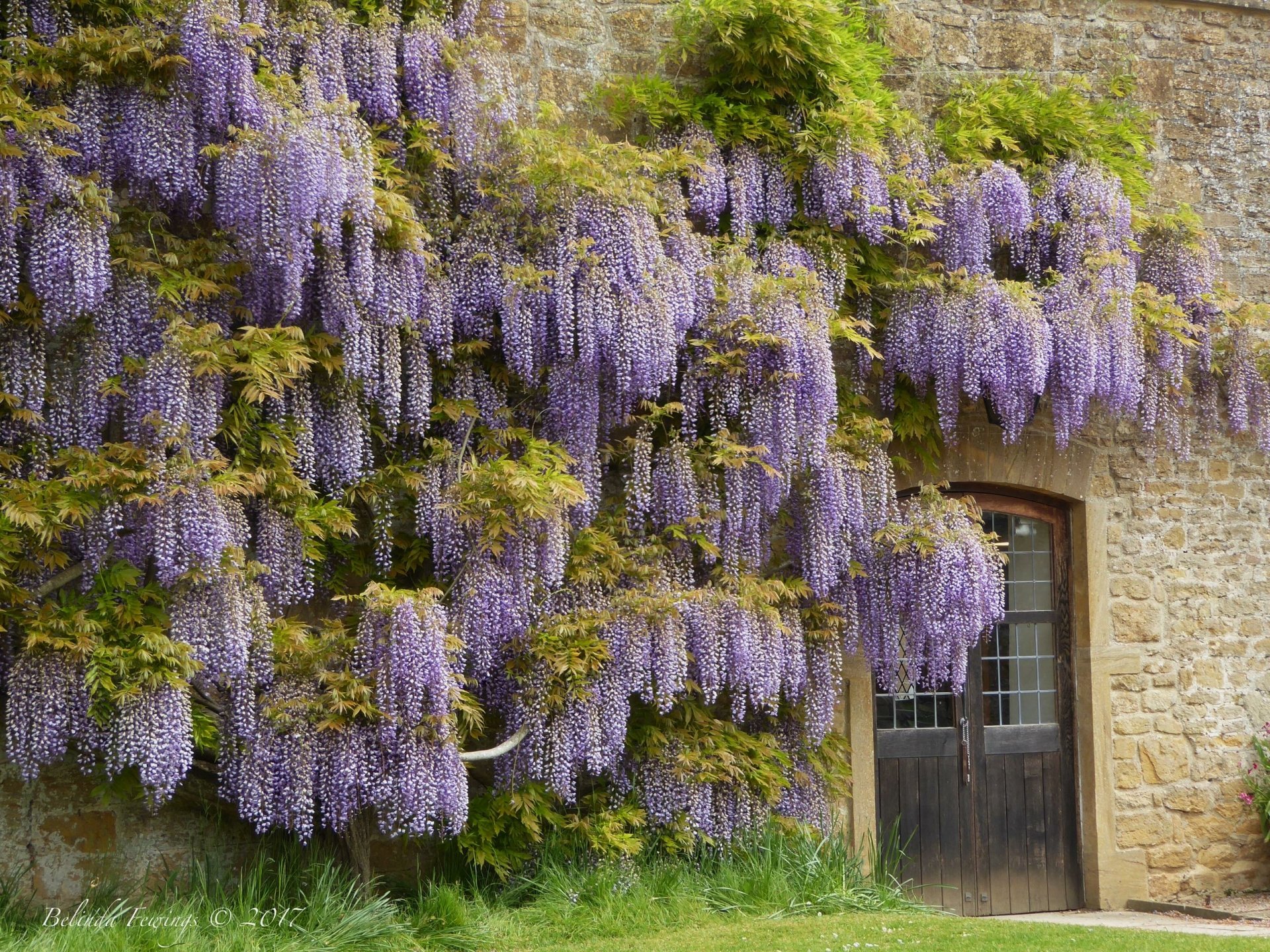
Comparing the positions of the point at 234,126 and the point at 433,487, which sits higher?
the point at 234,126

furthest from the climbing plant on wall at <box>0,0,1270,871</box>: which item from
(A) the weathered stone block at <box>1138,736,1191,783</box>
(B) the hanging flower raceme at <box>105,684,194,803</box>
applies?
(A) the weathered stone block at <box>1138,736,1191,783</box>

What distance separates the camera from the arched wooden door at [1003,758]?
6848 millimetres

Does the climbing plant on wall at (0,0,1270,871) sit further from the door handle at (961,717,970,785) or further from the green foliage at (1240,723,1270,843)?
the green foliage at (1240,723,1270,843)

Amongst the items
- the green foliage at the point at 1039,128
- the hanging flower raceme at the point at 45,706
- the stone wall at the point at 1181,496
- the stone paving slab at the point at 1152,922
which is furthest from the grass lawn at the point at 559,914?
the green foliage at the point at 1039,128

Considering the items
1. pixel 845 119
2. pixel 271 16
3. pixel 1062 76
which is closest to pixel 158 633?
pixel 271 16

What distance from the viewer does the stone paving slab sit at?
603 centimetres

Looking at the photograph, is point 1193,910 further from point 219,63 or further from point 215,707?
point 219,63

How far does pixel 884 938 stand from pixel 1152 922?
6.34 feet

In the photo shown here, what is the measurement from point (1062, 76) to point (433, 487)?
4143 mm

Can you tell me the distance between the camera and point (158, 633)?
4.64 m

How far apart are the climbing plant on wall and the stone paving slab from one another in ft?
4.34

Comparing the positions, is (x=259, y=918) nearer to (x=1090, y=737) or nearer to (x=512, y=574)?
(x=512, y=574)

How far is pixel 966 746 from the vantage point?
Result: 22.9ft

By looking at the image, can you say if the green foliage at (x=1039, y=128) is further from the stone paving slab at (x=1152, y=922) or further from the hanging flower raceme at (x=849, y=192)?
the stone paving slab at (x=1152, y=922)
